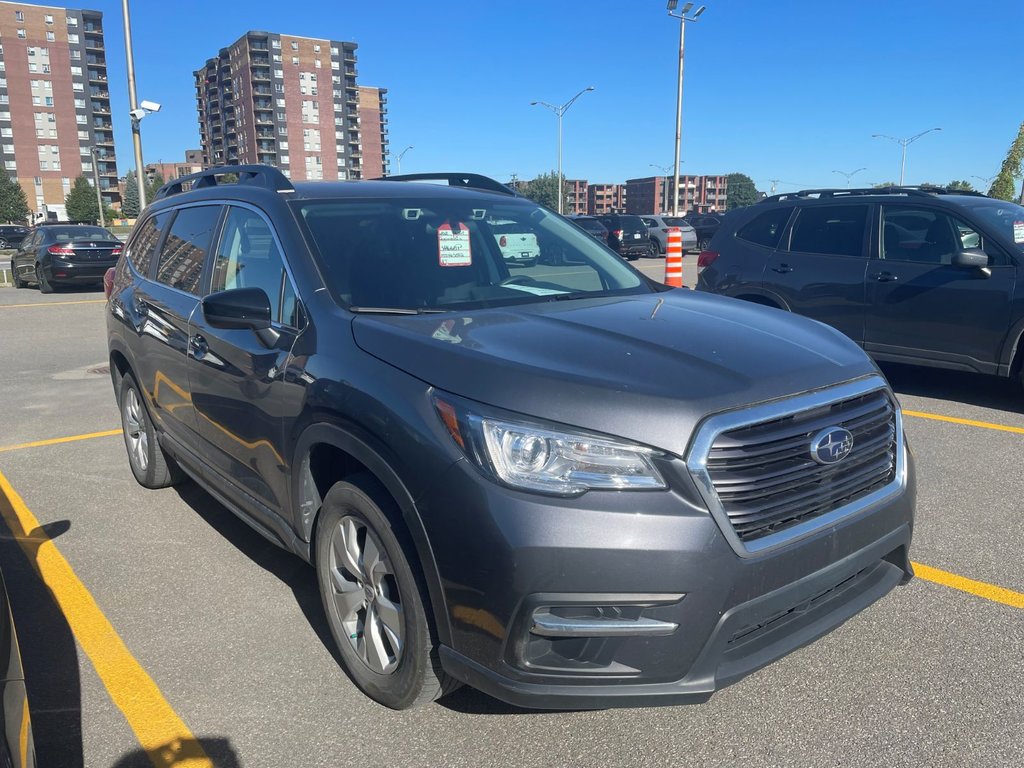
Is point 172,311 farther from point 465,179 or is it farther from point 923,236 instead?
point 923,236

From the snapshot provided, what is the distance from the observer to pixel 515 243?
399 cm

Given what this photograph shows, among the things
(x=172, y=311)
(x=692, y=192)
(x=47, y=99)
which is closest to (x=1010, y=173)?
(x=172, y=311)

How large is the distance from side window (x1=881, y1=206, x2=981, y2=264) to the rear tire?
612 cm

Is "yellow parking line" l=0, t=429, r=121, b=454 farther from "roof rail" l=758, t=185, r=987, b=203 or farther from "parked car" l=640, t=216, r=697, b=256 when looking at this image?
"parked car" l=640, t=216, r=697, b=256

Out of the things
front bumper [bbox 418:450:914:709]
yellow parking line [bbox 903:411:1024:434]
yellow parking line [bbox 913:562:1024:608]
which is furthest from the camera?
yellow parking line [bbox 903:411:1024:434]

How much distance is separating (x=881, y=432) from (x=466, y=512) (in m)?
1.46

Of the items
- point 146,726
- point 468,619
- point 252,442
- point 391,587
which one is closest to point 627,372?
point 468,619

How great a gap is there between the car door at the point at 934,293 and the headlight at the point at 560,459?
558 cm

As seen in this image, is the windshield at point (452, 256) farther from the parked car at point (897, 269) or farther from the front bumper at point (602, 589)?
the parked car at point (897, 269)

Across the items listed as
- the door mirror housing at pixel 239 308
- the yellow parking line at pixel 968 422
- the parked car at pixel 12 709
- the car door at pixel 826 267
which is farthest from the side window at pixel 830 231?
the parked car at pixel 12 709

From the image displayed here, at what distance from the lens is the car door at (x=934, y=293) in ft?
21.6

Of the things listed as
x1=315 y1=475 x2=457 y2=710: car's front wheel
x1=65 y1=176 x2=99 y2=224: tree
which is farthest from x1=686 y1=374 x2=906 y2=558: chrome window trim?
x1=65 y1=176 x2=99 y2=224: tree

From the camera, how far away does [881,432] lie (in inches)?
108

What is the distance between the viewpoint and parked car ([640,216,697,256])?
3093 centimetres
